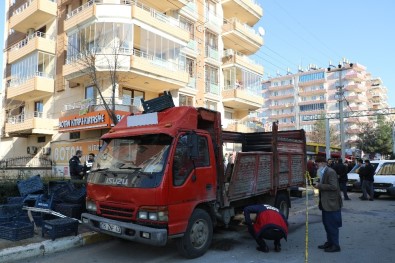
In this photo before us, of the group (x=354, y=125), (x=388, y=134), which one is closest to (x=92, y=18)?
(x=388, y=134)

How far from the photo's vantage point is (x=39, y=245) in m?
6.37

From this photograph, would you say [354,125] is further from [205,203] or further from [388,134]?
[205,203]

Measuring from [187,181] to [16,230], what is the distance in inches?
137

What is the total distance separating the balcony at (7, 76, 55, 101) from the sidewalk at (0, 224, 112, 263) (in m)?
20.0

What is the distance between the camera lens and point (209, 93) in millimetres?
29781

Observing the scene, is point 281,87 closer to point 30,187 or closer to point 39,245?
point 30,187

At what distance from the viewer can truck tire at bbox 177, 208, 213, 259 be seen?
5961 millimetres

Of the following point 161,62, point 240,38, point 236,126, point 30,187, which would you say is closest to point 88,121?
point 161,62

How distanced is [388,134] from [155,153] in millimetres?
68368

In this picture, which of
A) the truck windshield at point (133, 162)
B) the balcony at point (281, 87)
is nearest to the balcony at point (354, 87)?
the balcony at point (281, 87)

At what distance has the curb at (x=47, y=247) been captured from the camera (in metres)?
5.97

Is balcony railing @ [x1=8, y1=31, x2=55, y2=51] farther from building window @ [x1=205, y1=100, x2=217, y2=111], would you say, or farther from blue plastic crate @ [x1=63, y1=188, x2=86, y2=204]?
blue plastic crate @ [x1=63, y1=188, x2=86, y2=204]

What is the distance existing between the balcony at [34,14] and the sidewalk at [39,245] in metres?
23.0

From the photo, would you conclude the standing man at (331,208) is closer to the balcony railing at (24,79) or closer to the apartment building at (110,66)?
the apartment building at (110,66)
